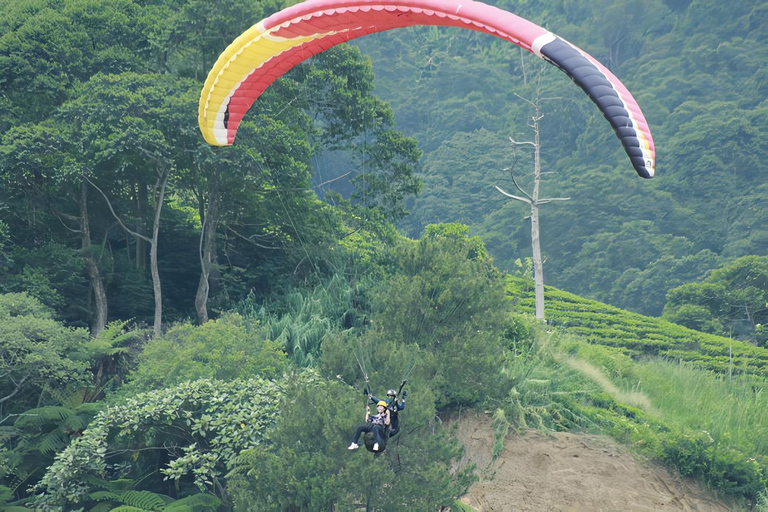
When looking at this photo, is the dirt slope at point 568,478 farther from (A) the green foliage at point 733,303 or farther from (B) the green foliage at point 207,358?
Result: (A) the green foliage at point 733,303

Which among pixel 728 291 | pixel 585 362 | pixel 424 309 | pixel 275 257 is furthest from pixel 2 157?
pixel 728 291

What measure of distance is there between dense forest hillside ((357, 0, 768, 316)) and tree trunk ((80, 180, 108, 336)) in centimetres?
2563

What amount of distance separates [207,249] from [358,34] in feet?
30.0

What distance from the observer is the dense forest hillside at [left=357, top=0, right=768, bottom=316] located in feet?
154

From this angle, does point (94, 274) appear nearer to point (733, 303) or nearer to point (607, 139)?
point (733, 303)

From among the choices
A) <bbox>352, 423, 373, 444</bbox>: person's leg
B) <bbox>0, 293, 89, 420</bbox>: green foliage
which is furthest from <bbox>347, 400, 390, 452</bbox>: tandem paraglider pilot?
<bbox>0, 293, 89, 420</bbox>: green foliage

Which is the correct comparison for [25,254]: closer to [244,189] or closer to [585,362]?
[244,189]

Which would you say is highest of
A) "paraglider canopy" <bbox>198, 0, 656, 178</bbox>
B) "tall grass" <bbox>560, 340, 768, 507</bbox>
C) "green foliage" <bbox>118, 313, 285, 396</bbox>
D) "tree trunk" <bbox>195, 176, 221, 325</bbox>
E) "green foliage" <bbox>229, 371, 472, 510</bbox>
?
"paraglider canopy" <bbox>198, 0, 656, 178</bbox>

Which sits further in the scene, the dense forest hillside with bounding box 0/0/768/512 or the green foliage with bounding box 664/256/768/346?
the green foliage with bounding box 664/256/768/346

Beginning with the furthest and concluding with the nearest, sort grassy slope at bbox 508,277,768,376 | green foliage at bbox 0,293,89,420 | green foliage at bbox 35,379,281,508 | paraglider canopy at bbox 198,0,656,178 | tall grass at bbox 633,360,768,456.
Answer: grassy slope at bbox 508,277,768,376
tall grass at bbox 633,360,768,456
green foliage at bbox 0,293,89,420
green foliage at bbox 35,379,281,508
paraglider canopy at bbox 198,0,656,178

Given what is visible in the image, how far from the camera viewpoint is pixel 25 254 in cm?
2112

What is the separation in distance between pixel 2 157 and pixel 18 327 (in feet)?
16.8

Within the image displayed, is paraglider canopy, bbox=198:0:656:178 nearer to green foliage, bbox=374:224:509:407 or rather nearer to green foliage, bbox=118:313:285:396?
green foliage, bbox=118:313:285:396

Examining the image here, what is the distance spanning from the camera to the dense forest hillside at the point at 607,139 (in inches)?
1852
